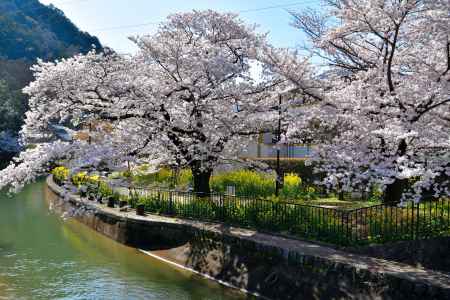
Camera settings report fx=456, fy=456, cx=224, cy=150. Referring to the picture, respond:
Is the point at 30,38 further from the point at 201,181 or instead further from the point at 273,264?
the point at 273,264

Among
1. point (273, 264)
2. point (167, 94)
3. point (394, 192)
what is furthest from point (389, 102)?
point (167, 94)

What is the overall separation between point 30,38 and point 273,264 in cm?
10342

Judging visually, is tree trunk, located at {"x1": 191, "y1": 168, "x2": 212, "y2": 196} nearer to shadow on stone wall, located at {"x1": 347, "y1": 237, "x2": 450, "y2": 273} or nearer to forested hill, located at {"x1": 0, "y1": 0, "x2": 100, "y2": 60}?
shadow on stone wall, located at {"x1": 347, "y1": 237, "x2": 450, "y2": 273}

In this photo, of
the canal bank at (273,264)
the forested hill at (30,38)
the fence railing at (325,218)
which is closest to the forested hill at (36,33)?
the forested hill at (30,38)

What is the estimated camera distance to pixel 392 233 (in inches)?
444

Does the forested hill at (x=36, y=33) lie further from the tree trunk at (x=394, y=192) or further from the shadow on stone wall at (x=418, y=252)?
the shadow on stone wall at (x=418, y=252)

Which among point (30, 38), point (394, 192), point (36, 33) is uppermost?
point (36, 33)

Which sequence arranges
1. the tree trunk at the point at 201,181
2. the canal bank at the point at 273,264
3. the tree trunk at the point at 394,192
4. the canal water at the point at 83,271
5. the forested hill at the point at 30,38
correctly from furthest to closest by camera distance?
the forested hill at the point at 30,38
the tree trunk at the point at 201,181
the tree trunk at the point at 394,192
the canal water at the point at 83,271
the canal bank at the point at 273,264

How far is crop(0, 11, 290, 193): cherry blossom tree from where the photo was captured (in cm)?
1441

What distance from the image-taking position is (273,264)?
1144 centimetres

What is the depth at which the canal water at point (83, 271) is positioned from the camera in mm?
11672

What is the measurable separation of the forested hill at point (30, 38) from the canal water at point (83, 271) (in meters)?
43.2

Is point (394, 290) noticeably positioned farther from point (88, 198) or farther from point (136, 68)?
point (88, 198)

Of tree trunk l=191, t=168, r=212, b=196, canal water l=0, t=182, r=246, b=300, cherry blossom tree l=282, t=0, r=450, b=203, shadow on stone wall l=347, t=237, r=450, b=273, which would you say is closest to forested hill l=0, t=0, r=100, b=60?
canal water l=0, t=182, r=246, b=300
